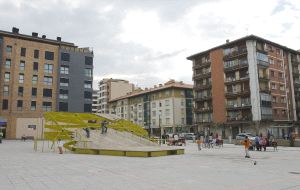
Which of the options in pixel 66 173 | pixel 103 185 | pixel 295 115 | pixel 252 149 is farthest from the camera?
pixel 295 115

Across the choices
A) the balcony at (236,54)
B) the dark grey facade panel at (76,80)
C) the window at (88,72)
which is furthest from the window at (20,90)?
the balcony at (236,54)

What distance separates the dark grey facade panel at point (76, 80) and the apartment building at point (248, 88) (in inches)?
1059

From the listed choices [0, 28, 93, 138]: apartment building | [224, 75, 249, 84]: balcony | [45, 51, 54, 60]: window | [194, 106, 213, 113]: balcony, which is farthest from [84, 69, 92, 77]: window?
[224, 75, 249, 84]: balcony

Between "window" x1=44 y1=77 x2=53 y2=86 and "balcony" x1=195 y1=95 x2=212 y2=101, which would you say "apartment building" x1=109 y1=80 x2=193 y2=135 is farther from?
"window" x1=44 y1=77 x2=53 y2=86

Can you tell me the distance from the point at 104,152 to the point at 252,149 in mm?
14736

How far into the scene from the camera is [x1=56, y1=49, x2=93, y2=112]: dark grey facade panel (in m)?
66.6

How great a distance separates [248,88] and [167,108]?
2972 cm

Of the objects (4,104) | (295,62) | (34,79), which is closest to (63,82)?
(34,79)

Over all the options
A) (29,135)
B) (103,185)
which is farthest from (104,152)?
(29,135)

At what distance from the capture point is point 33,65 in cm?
6309

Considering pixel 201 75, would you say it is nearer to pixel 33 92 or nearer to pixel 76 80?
pixel 76 80

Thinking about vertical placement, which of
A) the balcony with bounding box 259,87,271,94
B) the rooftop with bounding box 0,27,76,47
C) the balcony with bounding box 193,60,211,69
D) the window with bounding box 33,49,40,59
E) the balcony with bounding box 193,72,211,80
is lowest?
the balcony with bounding box 259,87,271,94

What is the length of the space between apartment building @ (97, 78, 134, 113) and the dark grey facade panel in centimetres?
5159

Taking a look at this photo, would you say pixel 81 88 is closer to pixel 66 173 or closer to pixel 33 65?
pixel 33 65
